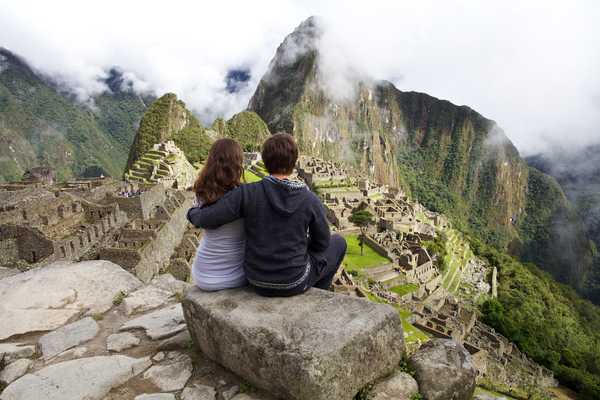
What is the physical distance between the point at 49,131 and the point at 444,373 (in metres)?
145

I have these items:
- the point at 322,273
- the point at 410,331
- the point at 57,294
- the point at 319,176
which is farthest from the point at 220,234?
the point at 319,176

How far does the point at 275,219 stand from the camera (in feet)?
11.6

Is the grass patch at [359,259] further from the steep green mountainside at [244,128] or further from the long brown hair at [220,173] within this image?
the steep green mountainside at [244,128]

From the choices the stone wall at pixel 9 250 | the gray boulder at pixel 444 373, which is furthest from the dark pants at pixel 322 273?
the stone wall at pixel 9 250

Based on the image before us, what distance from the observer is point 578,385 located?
3009 cm

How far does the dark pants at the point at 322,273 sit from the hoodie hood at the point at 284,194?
2.49 ft

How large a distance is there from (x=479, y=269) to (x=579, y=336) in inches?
531

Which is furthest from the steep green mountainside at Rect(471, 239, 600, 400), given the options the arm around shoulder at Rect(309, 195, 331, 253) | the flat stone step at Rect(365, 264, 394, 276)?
the arm around shoulder at Rect(309, 195, 331, 253)

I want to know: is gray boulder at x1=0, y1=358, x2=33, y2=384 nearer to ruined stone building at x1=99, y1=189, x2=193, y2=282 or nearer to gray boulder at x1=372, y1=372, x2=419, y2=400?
gray boulder at x1=372, y1=372, x2=419, y2=400

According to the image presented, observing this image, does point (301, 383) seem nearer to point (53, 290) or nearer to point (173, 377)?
point (173, 377)

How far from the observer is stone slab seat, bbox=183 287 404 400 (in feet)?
9.76

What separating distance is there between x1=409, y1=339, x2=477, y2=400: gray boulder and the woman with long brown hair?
1982 millimetres

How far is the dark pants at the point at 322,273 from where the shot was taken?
12.3 ft

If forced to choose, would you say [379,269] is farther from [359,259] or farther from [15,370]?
[15,370]
